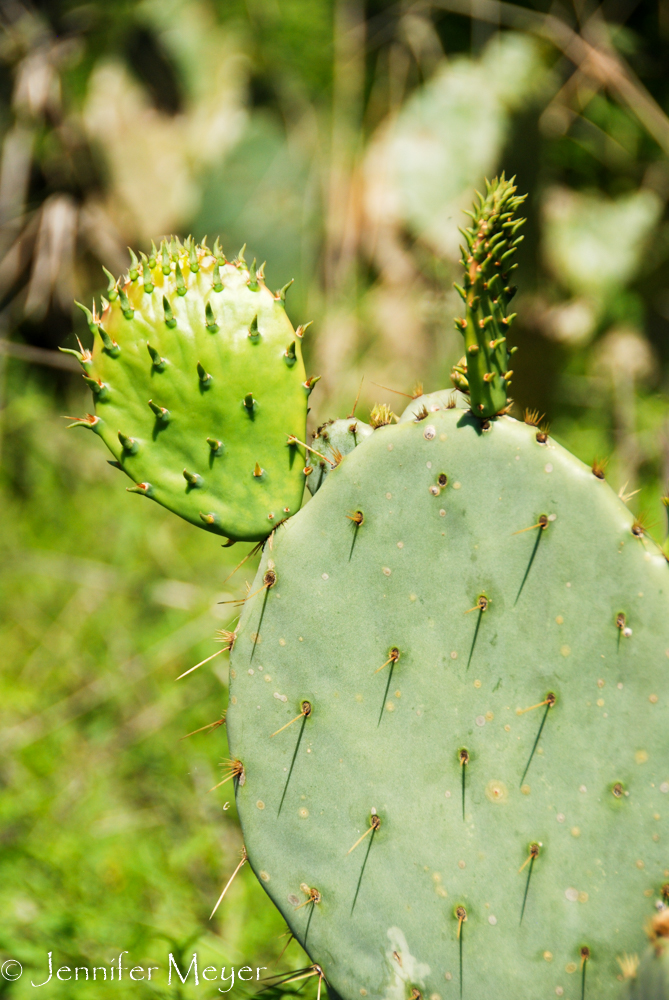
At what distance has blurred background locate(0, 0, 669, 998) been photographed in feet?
8.55

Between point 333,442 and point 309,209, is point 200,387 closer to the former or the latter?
point 333,442

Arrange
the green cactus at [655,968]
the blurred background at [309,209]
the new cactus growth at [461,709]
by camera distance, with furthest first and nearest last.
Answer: the blurred background at [309,209] < the new cactus growth at [461,709] < the green cactus at [655,968]

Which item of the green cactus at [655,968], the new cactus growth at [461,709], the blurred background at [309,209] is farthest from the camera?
the blurred background at [309,209]

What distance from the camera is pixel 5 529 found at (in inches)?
111

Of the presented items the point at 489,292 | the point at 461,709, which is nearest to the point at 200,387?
the point at 489,292

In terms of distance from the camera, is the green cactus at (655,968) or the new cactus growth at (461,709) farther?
the new cactus growth at (461,709)

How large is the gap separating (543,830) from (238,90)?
311 cm

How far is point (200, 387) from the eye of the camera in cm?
95

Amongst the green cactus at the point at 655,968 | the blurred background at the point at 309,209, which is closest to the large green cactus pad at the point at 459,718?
the green cactus at the point at 655,968

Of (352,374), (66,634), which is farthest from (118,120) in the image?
(66,634)

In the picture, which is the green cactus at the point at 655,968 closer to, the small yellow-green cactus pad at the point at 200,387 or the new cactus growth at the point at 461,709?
the new cactus growth at the point at 461,709

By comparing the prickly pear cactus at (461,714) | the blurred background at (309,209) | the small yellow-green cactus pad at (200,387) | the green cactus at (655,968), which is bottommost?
the green cactus at (655,968)

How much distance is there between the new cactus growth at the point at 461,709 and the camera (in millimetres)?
911

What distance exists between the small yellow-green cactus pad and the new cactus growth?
49 millimetres
